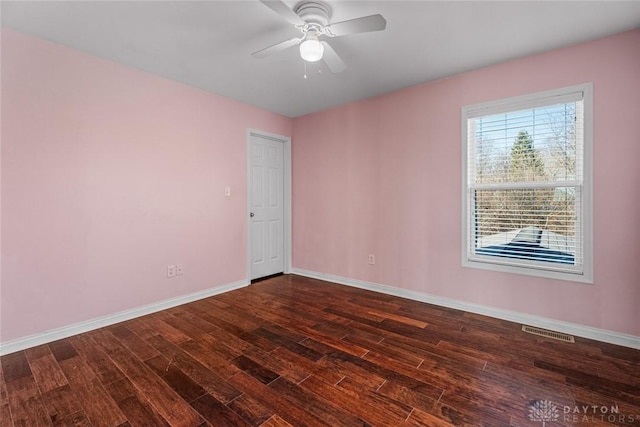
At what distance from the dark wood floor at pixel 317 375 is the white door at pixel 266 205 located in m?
1.54

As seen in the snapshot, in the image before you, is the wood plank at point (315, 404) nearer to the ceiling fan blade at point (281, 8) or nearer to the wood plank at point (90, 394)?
the wood plank at point (90, 394)

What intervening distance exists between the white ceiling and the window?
0.53m

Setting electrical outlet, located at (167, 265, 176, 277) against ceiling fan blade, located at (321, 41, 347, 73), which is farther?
electrical outlet, located at (167, 265, 176, 277)

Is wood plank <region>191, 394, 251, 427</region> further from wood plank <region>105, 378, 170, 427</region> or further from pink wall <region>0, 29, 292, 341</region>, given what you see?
pink wall <region>0, 29, 292, 341</region>

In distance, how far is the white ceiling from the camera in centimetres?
201

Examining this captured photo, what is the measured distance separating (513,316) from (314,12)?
10.3ft

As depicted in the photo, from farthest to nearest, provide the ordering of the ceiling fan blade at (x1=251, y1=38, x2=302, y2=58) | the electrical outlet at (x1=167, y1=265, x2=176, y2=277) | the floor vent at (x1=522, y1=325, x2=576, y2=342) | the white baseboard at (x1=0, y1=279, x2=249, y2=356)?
the electrical outlet at (x1=167, y1=265, x2=176, y2=277) → the floor vent at (x1=522, y1=325, x2=576, y2=342) → the white baseboard at (x1=0, y1=279, x2=249, y2=356) → the ceiling fan blade at (x1=251, y1=38, x2=302, y2=58)

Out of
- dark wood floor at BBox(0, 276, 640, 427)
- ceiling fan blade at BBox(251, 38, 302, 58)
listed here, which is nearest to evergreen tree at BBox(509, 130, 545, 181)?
dark wood floor at BBox(0, 276, 640, 427)

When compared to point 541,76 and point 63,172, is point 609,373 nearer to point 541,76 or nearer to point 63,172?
point 541,76

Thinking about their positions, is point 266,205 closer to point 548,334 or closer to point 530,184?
point 530,184

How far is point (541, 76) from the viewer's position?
263 centimetres

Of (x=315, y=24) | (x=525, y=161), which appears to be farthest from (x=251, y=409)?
(x=525, y=161)

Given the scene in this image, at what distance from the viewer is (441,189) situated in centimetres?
321

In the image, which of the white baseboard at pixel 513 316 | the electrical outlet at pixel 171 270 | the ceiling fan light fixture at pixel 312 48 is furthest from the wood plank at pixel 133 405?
the white baseboard at pixel 513 316
